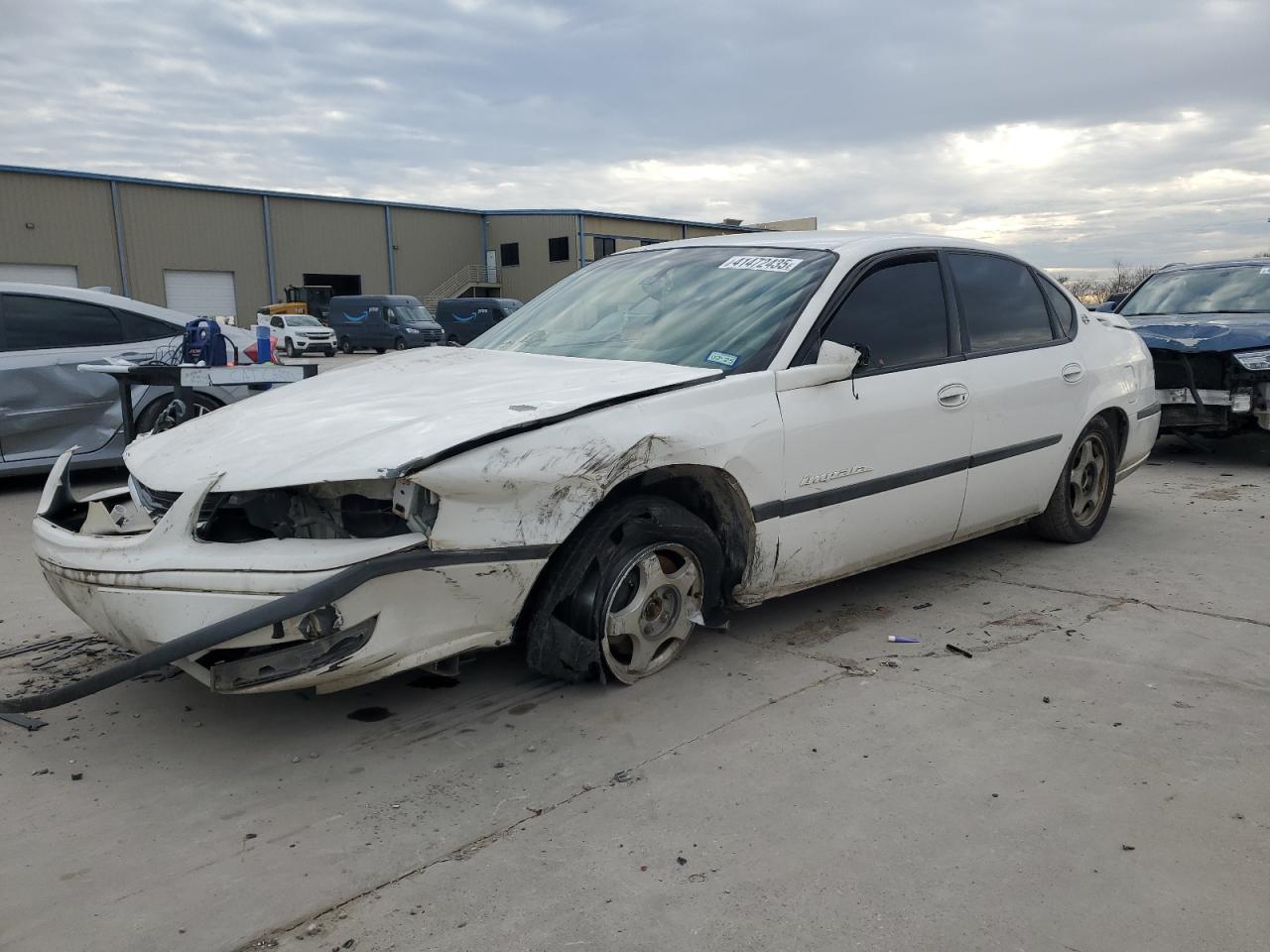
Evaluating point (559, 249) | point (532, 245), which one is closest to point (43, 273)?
point (532, 245)

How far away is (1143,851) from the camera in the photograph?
8.12ft

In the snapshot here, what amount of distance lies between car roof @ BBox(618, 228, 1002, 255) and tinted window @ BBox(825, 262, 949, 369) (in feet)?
0.37

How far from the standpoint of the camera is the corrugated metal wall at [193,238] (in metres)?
39.8

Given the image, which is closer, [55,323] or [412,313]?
[55,323]

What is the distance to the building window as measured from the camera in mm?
48406

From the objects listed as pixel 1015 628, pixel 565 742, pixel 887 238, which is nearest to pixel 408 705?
pixel 565 742

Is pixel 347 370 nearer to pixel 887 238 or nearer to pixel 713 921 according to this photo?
pixel 887 238

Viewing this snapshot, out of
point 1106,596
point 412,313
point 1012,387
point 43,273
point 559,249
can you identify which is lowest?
point 1106,596

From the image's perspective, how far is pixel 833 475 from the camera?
3789 mm

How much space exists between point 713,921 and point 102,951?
4.23 ft

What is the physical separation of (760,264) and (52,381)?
559cm

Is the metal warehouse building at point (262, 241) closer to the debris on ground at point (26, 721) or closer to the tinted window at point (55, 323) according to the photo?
the tinted window at point (55, 323)

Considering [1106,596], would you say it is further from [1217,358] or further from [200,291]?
[200,291]

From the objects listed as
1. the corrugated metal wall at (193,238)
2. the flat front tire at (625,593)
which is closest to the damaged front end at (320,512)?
the flat front tire at (625,593)
